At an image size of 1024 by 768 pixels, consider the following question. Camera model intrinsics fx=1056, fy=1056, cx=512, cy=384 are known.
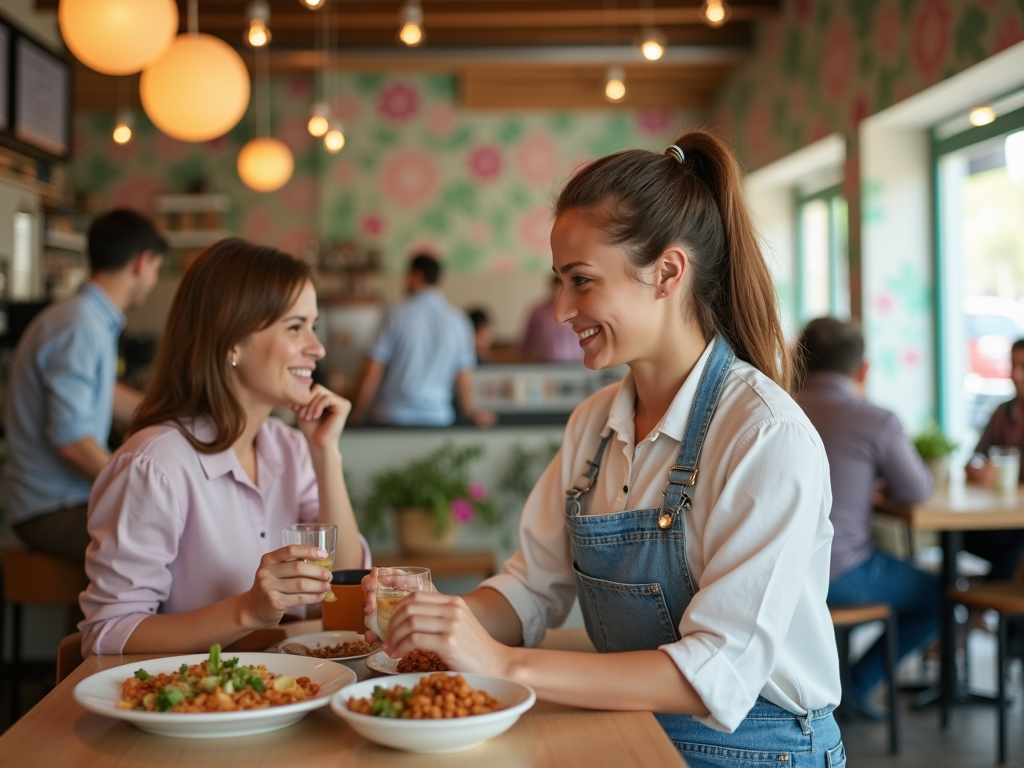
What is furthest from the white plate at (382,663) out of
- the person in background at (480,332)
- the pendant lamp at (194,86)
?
the person in background at (480,332)

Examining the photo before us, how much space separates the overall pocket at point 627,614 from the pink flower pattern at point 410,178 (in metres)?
7.89

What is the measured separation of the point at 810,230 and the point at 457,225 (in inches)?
119

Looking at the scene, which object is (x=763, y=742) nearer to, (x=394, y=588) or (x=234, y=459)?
(x=394, y=588)

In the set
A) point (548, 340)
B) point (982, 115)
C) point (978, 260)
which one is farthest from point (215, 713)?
point (548, 340)

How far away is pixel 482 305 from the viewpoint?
9.27 meters

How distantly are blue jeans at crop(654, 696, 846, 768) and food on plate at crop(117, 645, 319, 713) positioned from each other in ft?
1.72

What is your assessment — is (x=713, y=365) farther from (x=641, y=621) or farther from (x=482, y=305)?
(x=482, y=305)

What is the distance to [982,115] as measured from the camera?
16.9 feet

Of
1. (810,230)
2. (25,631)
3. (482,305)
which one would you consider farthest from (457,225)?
(25,631)

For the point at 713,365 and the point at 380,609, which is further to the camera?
the point at 713,365

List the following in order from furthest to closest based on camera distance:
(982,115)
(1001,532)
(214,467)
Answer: (982,115), (1001,532), (214,467)

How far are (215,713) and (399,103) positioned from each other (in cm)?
849

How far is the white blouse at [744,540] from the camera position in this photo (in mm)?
1266

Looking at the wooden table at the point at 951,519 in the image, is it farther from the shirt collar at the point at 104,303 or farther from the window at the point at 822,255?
the window at the point at 822,255
